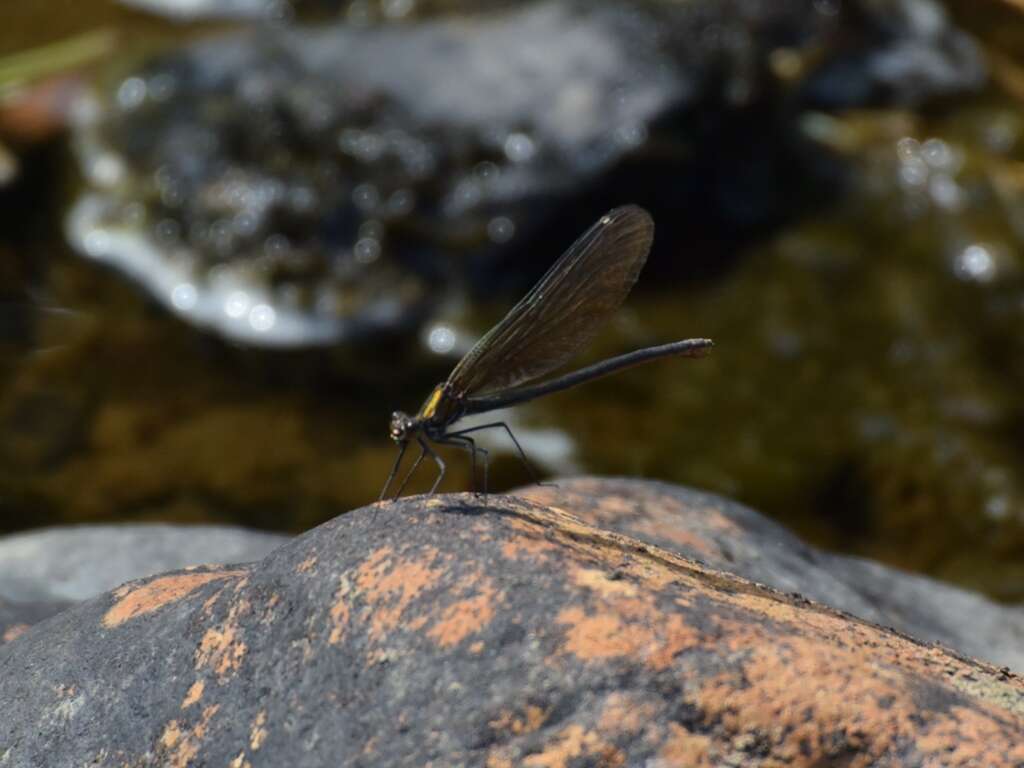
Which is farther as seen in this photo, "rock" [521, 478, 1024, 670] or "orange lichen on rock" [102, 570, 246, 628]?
"rock" [521, 478, 1024, 670]

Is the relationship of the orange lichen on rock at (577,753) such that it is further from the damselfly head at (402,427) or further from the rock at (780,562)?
the damselfly head at (402,427)

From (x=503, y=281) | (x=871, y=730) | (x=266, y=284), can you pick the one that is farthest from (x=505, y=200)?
(x=871, y=730)

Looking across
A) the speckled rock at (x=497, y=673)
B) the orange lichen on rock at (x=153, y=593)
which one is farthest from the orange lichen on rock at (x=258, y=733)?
the orange lichen on rock at (x=153, y=593)

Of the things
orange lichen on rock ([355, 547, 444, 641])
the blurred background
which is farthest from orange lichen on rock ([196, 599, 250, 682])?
the blurred background

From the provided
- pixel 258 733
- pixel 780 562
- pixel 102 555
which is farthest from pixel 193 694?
pixel 102 555

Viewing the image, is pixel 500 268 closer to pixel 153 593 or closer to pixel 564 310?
pixel 564 310

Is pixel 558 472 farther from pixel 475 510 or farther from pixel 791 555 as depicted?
pixel 475 510

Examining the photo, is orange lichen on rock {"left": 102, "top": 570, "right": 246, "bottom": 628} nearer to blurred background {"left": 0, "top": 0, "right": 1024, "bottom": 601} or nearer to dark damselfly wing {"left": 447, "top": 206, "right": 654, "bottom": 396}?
dark damselfly wing {"left": 447, "top": 206, "right": 654, "bottom": 396}
